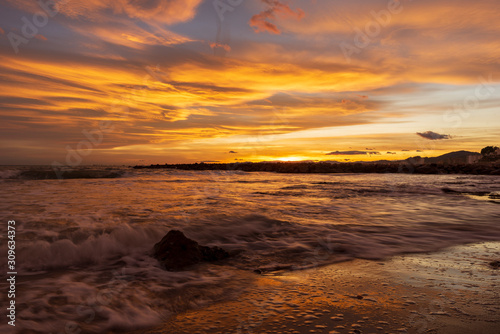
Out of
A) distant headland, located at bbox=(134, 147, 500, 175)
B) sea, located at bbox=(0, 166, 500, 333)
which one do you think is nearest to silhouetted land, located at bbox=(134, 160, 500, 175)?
distant headland, located at bbox=(134, 147, 500, 175)

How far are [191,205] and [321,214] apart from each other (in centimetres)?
414

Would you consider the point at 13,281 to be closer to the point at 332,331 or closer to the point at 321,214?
the point at 332,331

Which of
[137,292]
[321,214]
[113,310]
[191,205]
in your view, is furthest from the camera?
[191,205]

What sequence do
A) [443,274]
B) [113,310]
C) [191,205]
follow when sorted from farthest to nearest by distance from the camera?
[191,205] < [443,274] < [113,310]

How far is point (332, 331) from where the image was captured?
236 cm

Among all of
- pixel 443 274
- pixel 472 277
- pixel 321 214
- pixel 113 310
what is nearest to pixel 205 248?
pixel 113 310

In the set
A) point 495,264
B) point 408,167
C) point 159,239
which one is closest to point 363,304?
point 495,264

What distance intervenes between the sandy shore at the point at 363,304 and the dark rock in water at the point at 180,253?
112 centimetres

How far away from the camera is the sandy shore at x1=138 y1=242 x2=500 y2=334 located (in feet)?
8.02

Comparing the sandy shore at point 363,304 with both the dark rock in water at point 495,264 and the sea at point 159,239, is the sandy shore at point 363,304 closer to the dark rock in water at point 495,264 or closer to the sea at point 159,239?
the dark rock in water at point 495,264

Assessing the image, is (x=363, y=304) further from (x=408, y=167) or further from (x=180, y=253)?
(x=408, y=167)

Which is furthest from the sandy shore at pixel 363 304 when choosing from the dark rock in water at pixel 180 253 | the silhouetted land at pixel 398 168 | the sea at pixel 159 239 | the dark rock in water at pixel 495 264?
the silhouetted land at pixel 398 168

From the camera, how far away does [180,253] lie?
4441 mm

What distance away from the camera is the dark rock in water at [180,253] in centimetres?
430
